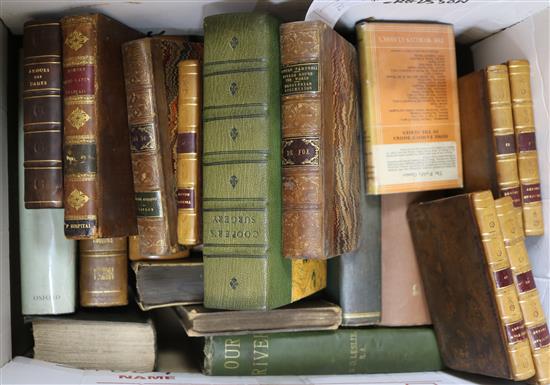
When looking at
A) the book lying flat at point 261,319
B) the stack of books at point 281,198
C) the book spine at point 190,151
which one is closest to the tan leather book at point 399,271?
the stack of books at point 281,198

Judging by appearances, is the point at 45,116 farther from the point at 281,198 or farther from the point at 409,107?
the point at 409,107

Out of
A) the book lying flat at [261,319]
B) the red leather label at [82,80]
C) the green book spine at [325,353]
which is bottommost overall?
the green book spine at [325,353]

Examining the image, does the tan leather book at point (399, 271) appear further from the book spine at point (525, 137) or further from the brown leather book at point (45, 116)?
the brown leather book at point (45, 116)

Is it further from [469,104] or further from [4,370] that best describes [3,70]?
[469,104]

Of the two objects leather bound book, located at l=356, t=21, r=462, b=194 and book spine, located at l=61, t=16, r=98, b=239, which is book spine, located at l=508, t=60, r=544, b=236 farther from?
book spine, located at l=61, t=16, r=98, b=239

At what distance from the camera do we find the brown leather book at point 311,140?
868 millimetres

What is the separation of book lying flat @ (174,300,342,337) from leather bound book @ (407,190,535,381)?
19 centimetres

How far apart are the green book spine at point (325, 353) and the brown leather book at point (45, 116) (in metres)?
0.37

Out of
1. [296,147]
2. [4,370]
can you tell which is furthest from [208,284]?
[4,370]

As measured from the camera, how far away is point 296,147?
2.88 ft

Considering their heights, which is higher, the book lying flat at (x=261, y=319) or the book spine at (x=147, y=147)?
the book spine at (x=147, y=147)

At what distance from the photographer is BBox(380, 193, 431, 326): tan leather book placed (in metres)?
1.03

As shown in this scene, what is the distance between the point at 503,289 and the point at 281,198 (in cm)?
38

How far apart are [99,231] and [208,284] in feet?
0.65
